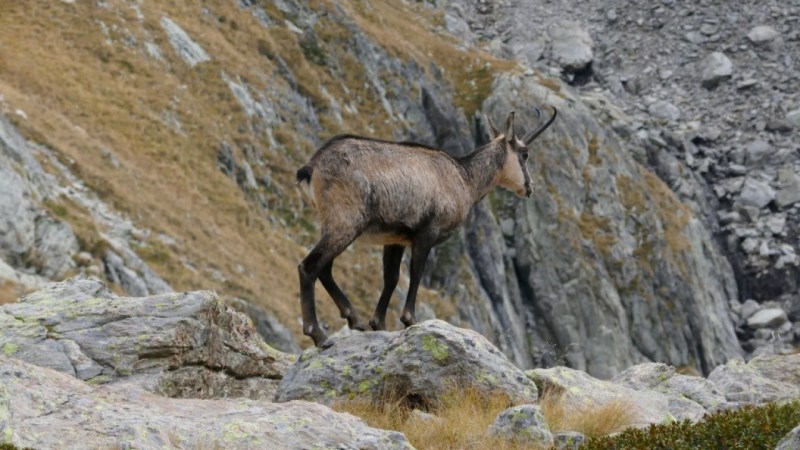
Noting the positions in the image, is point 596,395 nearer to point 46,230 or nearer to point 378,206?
point 378,206

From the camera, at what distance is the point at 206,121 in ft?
158

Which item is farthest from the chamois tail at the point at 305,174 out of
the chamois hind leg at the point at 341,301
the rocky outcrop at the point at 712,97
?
the rocky outcrop at the point at 712,97

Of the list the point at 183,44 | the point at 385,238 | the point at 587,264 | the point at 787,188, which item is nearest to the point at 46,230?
the point at 385,238

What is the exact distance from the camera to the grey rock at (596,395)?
13039 mm

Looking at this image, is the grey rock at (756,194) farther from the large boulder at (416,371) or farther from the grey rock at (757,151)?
the large boulder at (416,371)

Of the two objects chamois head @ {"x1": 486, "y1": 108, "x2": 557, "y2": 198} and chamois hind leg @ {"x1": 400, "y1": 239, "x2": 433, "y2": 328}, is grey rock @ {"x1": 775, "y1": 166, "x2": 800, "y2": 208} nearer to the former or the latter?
chamois head @ {"x1": 486, "y1": 108, "x2": 557, "y2": 198}

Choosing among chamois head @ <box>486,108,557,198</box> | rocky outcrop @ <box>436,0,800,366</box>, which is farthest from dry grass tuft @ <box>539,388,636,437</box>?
rocky outcrop @ <box>436,0,800,366</box>

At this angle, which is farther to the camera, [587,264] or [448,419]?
[587,264]

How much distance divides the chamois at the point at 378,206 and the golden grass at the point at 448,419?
1.85 m

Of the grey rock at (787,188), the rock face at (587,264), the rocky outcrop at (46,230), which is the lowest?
the rock face at (587,264)

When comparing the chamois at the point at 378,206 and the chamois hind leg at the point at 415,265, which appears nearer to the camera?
the chamois at the point at 378,206

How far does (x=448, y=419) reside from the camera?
37.9ft

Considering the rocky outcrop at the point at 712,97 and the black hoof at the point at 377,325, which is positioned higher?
the black hoof at the point at 377,325

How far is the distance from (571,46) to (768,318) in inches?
1371
